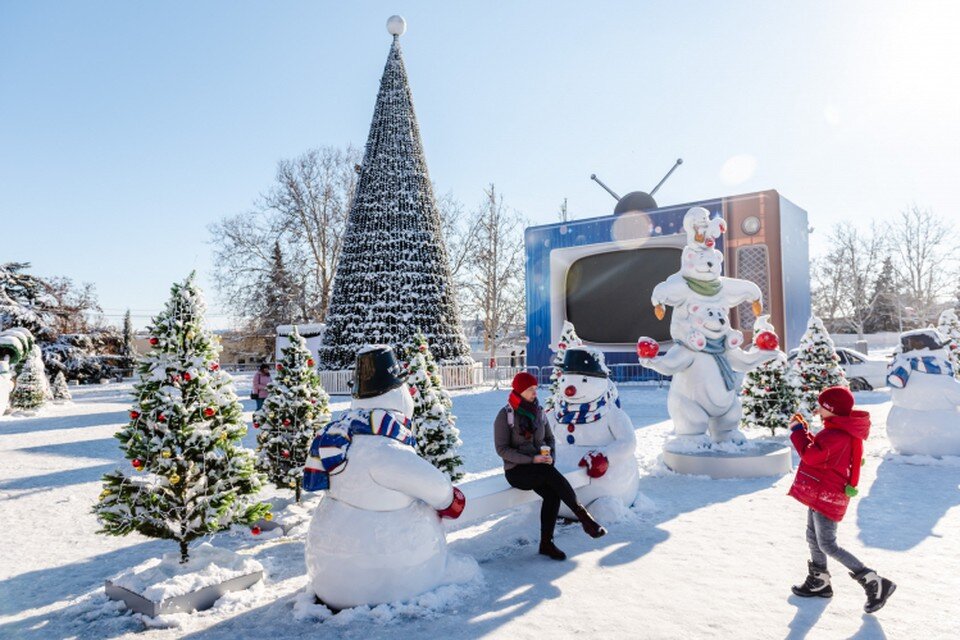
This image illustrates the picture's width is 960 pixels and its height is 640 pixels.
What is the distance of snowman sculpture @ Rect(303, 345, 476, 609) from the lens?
12.3ft

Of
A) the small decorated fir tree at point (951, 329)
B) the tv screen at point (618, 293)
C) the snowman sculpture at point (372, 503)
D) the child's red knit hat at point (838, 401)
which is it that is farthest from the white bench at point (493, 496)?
the tv screen at point (618, 293)

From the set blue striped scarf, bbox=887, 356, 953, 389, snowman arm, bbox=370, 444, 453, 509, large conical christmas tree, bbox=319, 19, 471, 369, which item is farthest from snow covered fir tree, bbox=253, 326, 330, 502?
large conical christmas tree, bbox=319, 19, 471, 369

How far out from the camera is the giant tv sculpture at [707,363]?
308 inches

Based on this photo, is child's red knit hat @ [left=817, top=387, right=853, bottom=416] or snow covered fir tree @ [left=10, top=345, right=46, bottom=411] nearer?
child's red knit hat @ [left=817, top=387, right=853, bottom=416]

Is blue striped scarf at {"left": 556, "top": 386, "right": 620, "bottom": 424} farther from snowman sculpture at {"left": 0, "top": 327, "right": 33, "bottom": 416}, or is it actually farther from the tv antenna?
the tv antenna

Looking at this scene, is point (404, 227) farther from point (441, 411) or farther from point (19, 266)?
point (19, 266)

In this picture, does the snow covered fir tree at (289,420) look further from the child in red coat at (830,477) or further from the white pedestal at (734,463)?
the child in red coat at (830,477)

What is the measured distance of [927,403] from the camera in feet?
27.6

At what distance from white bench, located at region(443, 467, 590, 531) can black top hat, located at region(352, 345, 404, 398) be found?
1.37 m

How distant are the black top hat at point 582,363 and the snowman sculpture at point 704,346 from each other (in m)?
1.99

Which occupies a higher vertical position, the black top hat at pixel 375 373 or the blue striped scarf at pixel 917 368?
the black top hat at pixel 375 373

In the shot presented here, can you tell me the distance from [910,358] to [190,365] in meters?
9.31

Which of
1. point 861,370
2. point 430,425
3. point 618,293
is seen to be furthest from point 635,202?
point 430,425

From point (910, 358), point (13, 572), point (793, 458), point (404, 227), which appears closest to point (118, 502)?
point (13, 572)
